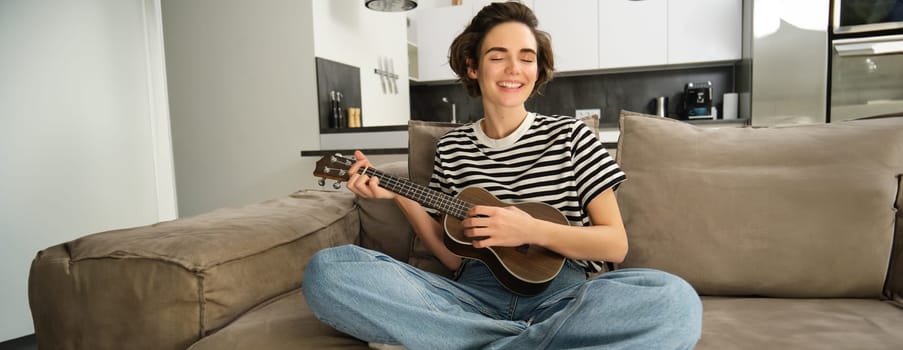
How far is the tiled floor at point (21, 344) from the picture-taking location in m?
2.13

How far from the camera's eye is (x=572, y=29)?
3834 millimetres

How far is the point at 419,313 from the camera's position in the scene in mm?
917

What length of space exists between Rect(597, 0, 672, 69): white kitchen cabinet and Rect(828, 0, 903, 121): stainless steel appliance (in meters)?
0.98

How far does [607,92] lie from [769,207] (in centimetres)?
316

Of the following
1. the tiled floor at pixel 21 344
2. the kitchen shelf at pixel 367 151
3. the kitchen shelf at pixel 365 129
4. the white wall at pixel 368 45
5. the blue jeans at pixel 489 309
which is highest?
the white wall at pixel 368 45

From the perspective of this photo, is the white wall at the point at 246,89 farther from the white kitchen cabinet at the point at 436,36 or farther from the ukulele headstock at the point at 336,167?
the ukulele headstock at the point at 336,167

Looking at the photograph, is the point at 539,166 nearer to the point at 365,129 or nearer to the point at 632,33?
the point at 365,129

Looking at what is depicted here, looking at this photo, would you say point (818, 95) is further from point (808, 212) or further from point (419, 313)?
point (419, 313)

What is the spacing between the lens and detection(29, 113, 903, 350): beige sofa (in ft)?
3.34

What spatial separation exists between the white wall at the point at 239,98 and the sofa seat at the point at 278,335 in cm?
184

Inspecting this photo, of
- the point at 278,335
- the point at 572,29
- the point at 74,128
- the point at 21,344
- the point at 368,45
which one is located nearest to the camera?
the point at 278,335

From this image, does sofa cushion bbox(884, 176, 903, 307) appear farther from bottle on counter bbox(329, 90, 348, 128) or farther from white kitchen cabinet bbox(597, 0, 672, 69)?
white kitchen cabinet bbox(597, 0, 672, 69)

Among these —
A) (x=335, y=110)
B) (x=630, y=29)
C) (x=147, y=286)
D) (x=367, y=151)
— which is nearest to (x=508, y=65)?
(x=147, y=286)

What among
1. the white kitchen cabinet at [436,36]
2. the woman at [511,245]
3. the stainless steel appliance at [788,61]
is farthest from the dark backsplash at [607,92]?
the woman at [511,245]
